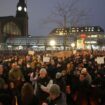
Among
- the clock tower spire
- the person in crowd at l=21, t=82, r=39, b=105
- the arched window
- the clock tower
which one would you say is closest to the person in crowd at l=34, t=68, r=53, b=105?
the person in crowd at l=21, t=82, r=39, b=105

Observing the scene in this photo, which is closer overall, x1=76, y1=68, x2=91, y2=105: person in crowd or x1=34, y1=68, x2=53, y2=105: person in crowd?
x1=34, y1=68, x2=53, y2=105: person in crowd

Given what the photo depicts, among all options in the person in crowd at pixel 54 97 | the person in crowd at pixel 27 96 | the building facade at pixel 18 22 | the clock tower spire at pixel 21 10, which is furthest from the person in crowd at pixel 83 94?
the clock tower spire at pixel 21 10

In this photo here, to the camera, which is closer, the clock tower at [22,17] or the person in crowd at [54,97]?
the person in crowd at [54,97]

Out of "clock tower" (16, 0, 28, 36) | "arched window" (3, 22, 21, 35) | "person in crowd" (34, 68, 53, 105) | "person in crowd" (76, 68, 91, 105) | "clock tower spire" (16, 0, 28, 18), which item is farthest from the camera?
"clock tower spire" (16, 0, 28, 18)

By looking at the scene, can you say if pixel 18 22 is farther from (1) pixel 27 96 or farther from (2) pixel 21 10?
(1) pixel 27 96

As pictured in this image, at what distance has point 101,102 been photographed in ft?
37.4

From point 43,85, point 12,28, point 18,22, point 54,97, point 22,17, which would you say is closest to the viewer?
point 54,97

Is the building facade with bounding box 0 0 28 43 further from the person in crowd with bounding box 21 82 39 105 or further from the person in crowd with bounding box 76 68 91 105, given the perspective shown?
the person in crowd with bounding box 21 82 39 105

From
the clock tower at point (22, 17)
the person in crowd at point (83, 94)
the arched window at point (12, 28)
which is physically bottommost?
the person in crowd at point (83, 94)

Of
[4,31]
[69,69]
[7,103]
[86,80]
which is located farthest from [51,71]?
[4,31]

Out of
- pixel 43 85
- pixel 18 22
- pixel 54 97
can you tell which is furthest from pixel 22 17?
pixel 54 97

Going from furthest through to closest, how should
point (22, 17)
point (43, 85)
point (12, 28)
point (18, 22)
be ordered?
point (22, 17), point (18, 22), point (12, 28), point (43, 85)

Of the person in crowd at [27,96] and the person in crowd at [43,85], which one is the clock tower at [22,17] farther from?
the person in crowd at [27,96]

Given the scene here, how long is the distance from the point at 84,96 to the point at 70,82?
7.43ft
